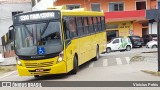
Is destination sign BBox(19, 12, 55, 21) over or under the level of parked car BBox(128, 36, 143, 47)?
over

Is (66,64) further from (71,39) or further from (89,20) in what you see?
(89,20)

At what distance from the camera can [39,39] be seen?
16.4 meters

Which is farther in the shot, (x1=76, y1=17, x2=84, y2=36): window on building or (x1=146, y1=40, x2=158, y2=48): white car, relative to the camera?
(x1=146, y1=40, x2=158, y2=48): white car

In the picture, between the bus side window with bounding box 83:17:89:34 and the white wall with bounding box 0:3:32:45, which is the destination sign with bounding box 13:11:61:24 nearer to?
the bus side window with bounding box 83:17:89:34

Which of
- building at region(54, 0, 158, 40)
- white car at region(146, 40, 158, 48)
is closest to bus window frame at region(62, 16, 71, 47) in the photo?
white car at region(146, 40, 158, 48)

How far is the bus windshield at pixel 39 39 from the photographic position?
16297 millimetres

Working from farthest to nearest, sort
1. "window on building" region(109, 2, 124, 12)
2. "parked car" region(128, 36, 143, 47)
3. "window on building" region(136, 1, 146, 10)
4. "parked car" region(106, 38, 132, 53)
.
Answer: "window on building" region(109, 2, 124, 12) < "window on building" region(136, 1, 146, 10) < "parked car" region(128, 36, 143, 47) < "parked car" region(106, 38, 132, 53)

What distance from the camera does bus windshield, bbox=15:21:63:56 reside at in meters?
16.3

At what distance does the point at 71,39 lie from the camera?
1783 cm

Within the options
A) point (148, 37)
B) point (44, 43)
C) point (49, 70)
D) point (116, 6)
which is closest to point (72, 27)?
point (44, 43)

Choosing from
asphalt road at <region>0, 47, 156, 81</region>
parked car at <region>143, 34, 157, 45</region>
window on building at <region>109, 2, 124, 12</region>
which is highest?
window on building at <region>109, 2, 124, 12</region>

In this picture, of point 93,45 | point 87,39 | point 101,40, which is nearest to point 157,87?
point 87,39

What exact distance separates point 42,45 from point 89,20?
Result: 22.6 ft

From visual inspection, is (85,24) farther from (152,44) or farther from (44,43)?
(152,44)
